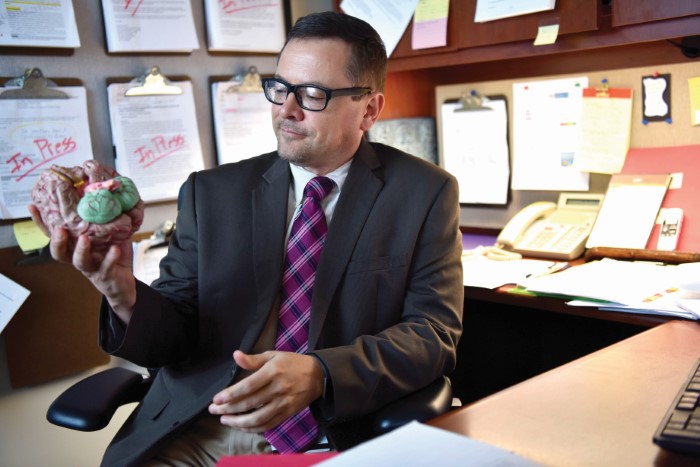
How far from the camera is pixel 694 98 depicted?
6.08 ft

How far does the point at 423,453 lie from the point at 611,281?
1000 millimetres

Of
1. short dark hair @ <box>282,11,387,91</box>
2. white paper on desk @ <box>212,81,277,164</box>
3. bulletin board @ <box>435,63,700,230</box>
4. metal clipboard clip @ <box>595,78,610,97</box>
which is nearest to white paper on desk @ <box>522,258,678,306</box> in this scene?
bulletin board @ <box>435,63,700,230</box>

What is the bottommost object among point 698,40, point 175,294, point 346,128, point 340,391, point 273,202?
point 340,391

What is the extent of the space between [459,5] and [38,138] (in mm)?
1126

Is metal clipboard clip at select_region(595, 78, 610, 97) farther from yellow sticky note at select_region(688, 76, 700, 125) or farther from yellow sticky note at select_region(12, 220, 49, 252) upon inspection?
Answer: yellow sticky note at select_region(12, 220, 49, 252)

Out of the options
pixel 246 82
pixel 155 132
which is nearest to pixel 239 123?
pixel 246 82

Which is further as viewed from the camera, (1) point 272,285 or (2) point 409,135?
(2) point 409,135

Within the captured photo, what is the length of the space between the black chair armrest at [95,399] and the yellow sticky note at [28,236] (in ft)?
1.74

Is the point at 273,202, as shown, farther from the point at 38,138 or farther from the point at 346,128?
the point at 38,138

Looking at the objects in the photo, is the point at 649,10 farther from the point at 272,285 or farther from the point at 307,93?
the point at 272,285

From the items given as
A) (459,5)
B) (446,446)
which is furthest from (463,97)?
(446,446)

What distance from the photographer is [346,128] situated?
1492 millimetres

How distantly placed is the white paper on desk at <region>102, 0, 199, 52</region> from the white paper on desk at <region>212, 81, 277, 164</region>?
0.16m

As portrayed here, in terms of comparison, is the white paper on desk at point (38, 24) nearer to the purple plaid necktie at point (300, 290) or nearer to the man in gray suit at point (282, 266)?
the man in gray suit at point (282, 266)
